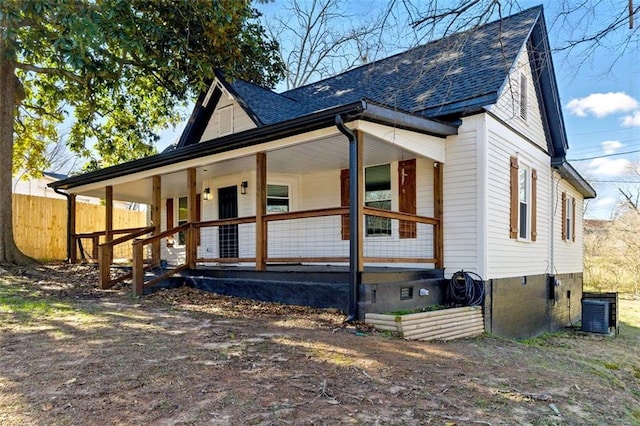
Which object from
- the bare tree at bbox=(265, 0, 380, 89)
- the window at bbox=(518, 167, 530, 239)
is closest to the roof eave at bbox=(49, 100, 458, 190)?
the window at bbox=(518, 167, 530, 239)

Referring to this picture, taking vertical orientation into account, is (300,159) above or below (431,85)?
below

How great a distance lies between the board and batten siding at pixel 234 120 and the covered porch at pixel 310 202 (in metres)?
1.16

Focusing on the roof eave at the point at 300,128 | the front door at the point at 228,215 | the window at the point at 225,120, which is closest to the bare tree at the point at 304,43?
the window at the point at 225,120

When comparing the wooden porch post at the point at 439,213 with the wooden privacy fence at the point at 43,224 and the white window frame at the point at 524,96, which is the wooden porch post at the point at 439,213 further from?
the wooden privacy fence at the point at 43,224

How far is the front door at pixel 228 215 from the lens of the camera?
38.7 feet

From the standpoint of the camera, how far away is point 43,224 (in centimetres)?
1523

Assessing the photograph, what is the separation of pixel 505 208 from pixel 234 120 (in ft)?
22.4

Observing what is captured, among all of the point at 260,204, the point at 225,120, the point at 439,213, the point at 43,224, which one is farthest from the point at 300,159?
the point at 43,224

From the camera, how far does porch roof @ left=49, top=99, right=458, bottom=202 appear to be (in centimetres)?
635

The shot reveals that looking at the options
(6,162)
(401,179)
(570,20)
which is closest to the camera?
(570,20)

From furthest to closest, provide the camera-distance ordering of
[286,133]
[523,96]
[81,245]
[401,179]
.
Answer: [81,245] → [523,96] → [401,179] → [286,133]

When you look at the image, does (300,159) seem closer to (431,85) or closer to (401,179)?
(401,179)

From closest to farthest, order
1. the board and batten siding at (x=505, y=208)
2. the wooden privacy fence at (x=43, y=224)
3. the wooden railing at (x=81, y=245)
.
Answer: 1. the board and batten siding at (x=505, y=208)
2. the wooden railing at (x=81, y=245)
3. the wooden privacy fence at (x=43, y=224)

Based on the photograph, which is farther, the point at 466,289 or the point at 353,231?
the point at 466,289
